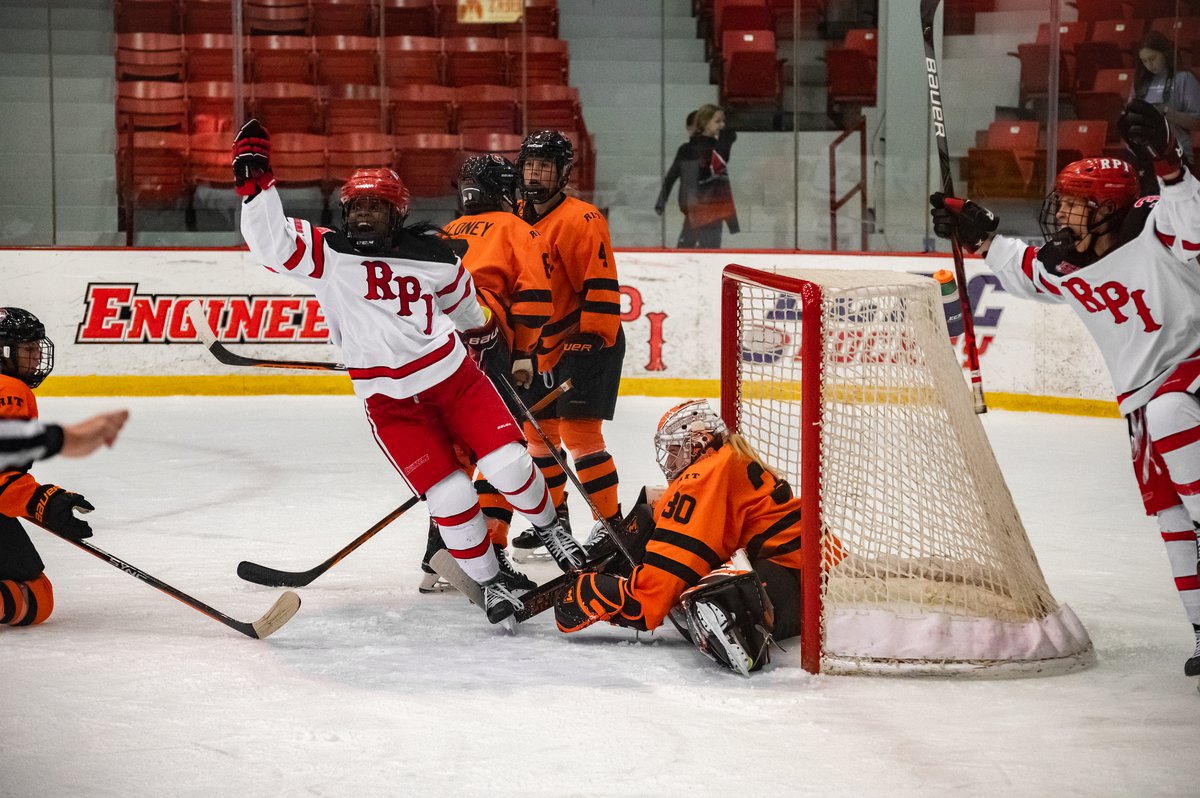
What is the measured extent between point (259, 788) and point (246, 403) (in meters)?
4.86

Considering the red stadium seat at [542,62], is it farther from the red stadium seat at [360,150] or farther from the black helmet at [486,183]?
the black helmet at [486,183]

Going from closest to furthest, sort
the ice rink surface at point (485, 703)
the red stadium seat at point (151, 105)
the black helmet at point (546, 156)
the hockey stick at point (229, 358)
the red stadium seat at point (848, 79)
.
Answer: the ice rink surface at point (485, 703) → the hockey stick at point (229, 358) → the black helmet at point (546, 156) → the red stadium seat at point (848, 79) → the red stadium seat at point (151, 105)

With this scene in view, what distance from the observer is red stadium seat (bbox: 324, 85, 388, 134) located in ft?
25.6

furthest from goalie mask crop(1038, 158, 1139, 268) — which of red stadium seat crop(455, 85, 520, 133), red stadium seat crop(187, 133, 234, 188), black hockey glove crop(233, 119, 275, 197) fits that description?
red stadium seat crop(187, 133, 234, 188)

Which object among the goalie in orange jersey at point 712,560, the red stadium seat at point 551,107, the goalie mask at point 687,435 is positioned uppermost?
the red stadium seat at point 551,107

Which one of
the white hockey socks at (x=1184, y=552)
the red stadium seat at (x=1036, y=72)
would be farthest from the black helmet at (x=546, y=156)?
the red stadium seat at (x=1036, y=72)

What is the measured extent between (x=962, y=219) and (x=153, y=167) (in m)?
5.56

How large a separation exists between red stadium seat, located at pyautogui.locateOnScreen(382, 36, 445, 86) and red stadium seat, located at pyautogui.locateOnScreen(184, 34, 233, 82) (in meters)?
0.88

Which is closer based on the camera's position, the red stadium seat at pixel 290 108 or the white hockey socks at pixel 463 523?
the white hockey socks at pixel 463 523

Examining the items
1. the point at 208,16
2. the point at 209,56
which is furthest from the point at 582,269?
the point at 208,16

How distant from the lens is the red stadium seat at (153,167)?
736 centimetres

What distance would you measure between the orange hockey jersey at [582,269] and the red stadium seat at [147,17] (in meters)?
4.94

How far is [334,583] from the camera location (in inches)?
145

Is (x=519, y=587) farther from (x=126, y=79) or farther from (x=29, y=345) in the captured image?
(x=126, y=79)
